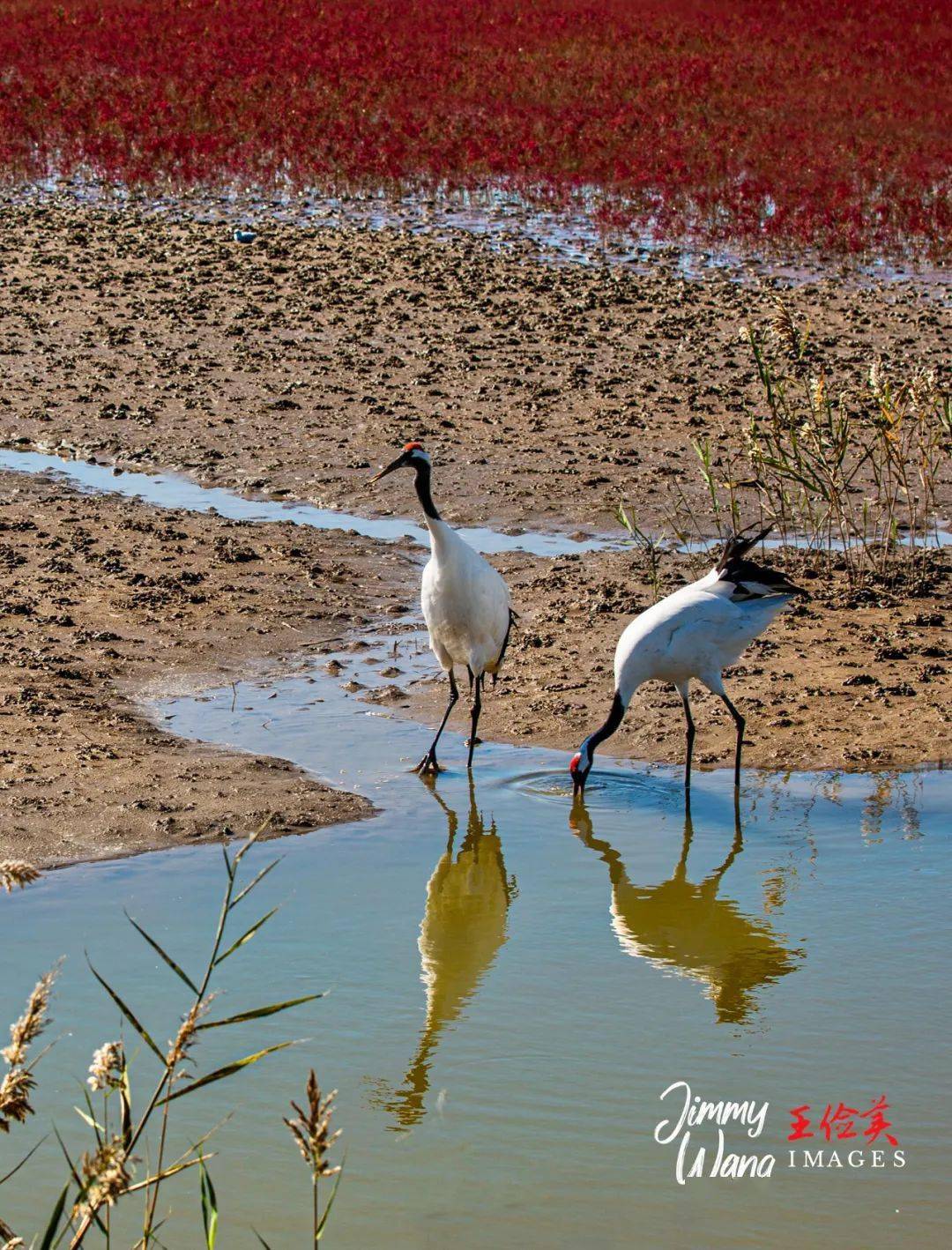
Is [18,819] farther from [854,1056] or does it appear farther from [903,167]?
[903,167]

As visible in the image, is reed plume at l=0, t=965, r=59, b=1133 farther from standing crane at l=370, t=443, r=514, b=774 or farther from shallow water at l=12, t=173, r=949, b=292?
shallow water at l=12, t=173, r=949, b=292

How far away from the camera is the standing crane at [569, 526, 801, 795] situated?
7.03 metres

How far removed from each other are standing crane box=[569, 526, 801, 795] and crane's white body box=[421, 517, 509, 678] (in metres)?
0.72

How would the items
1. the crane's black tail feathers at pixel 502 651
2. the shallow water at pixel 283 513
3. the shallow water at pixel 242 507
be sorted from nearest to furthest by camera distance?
1. the crane's black tail feathers at pixel 502 651
2. the shallow water at pixel 283 513
3. the shallow water at pixel 242 507

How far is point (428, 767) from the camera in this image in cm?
726

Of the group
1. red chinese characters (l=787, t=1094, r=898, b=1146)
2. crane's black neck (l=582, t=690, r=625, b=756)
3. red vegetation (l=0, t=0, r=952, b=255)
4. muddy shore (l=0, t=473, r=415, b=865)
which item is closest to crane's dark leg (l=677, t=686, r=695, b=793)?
crane's black neck (l=582, t=690, r=625, b=756)

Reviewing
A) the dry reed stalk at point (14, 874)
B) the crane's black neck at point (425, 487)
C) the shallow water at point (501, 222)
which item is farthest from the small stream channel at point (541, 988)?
the shallow water at point (501, 222)

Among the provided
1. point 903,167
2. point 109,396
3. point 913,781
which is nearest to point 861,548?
point 913,781

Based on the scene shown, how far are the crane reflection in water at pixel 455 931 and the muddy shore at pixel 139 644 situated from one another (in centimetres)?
51

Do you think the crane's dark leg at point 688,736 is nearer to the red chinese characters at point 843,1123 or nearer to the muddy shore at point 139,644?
the muddy shore at point 139,644

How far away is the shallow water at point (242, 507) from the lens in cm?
1027

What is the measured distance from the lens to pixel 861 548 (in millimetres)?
9680

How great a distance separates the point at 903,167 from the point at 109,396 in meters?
12.6

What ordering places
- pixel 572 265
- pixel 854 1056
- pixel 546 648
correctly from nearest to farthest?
pixel 854 1056
pixel 546 648
pixel 572 265
